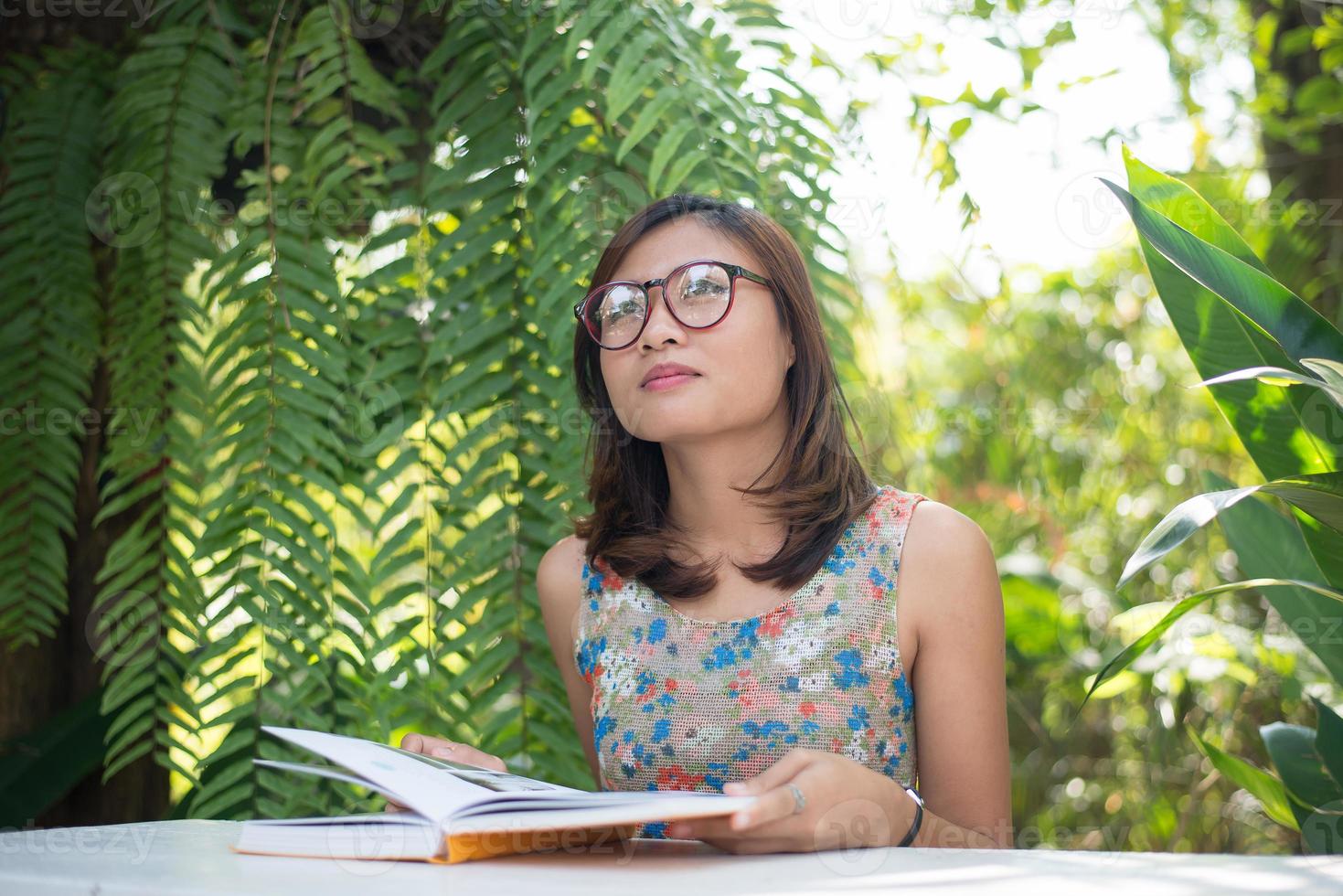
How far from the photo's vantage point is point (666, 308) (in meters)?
1.22

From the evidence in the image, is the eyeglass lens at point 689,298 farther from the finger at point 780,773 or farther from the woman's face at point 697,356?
the finger at point 780,773

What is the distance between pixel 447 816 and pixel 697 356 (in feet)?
2.08

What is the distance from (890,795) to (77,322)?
1.40 m

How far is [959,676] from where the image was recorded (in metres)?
1.16

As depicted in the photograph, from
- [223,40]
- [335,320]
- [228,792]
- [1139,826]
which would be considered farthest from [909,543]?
[1139,826]

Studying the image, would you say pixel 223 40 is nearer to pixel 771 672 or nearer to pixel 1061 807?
pixel 771 672

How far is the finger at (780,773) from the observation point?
0.78m

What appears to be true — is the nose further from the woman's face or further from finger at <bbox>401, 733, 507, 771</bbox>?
finger at <bbox>401, 733, 507, 771</bbox>

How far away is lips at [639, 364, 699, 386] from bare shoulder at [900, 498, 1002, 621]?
0.31 meters

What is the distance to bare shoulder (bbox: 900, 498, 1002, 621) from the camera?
3.87 feet

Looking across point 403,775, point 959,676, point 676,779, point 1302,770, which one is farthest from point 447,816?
point 1302,770

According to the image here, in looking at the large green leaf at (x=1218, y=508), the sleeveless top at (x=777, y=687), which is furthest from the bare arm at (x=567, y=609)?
the large green leaf at (x=1218, y=508)

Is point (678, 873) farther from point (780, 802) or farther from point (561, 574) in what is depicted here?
point (561, 574)

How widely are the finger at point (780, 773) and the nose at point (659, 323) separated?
1.75 feet
